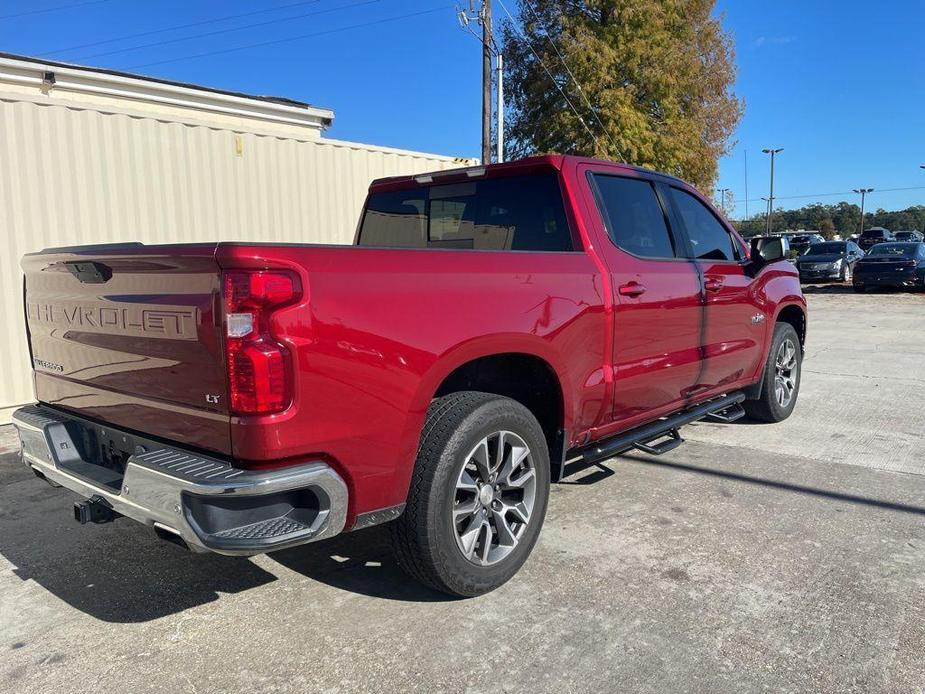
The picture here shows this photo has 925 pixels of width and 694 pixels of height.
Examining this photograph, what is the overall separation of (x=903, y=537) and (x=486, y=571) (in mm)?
2257

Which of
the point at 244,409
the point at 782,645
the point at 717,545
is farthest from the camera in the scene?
the point at 717,545

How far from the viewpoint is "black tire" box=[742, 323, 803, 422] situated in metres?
5.83

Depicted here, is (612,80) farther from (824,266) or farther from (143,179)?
(143,179)

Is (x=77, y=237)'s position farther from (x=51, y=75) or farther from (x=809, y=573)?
(x=809, y=573)

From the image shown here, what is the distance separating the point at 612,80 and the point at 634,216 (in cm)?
1758

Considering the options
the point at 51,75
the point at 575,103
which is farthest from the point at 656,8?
the point at 51,75

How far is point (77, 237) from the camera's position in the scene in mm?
6918

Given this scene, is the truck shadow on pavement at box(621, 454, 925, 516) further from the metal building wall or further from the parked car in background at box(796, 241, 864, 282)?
the parked car in background at box(796, 241, 864, 282)

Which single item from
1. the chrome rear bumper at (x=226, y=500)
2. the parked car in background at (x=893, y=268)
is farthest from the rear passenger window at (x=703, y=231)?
the parked car in background at (x=893, y=268)

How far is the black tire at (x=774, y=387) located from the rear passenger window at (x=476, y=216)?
111 inches

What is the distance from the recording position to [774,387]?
5.95m

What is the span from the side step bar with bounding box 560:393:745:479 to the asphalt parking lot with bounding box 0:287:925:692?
1.16 ft

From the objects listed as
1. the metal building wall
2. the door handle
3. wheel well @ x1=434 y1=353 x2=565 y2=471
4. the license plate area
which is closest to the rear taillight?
the license plate area

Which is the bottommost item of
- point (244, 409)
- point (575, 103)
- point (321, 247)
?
point (244, 409)
